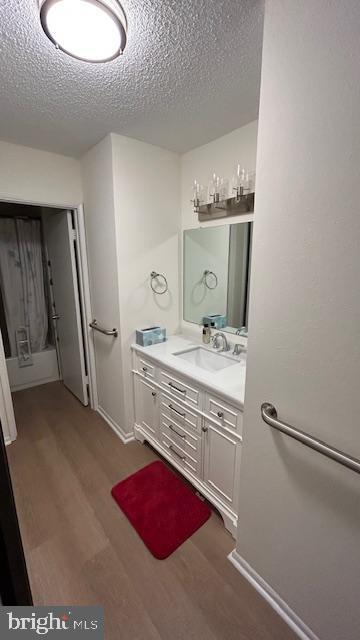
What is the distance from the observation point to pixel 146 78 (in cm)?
128

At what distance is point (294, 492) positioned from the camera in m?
1.01

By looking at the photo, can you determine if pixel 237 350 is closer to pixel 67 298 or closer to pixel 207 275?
pixel 207 275

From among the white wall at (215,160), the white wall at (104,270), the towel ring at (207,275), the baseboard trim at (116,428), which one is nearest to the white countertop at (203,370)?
the white wall at (104,270)

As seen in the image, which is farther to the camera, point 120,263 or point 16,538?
point 120,263

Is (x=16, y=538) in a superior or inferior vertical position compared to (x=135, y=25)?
inferior

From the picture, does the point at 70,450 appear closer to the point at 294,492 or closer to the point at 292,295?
the point at 294,492

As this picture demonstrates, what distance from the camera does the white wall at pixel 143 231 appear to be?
1.91 metres

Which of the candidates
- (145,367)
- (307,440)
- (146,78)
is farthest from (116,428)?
(146,78)

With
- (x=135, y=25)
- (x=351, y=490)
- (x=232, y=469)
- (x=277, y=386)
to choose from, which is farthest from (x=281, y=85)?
(x=232, y=469)

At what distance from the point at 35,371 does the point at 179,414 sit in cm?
239

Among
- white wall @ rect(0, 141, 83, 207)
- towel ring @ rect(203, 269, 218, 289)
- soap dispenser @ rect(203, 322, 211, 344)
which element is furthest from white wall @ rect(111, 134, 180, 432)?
white wall @ rect(0, 141, 83, 207)

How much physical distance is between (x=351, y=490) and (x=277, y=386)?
0.38m

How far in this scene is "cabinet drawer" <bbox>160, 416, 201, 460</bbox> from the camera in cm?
169

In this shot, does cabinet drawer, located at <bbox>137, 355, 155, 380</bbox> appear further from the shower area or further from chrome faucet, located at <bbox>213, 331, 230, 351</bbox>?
the shower area
